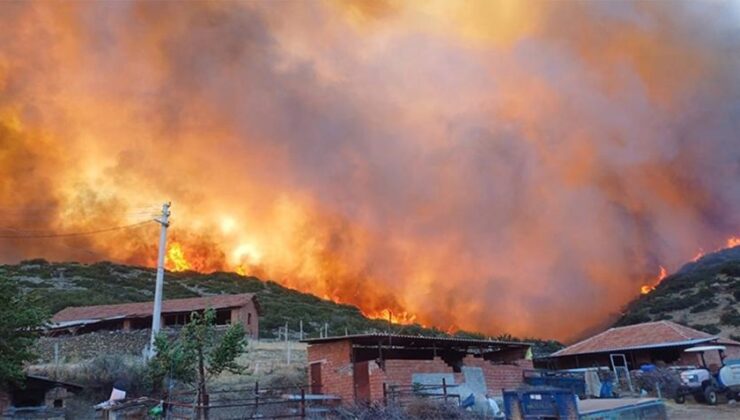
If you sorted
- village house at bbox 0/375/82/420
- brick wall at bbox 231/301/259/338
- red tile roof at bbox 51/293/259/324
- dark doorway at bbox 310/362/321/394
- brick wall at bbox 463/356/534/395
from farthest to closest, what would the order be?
1. brick wall at bbox 231/301/259/338
2. red tile roof at bbox 51/293/259/324
3. brick wall at bbox 463/356/534/395
4. dark doorway at bbox 310/362/321/394
5. village house at bbox 0/375/82/420

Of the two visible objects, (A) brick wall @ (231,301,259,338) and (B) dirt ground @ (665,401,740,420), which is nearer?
(B) dirt ground @ (665,401,740,420)

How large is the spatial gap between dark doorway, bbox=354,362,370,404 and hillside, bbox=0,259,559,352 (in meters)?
25.1

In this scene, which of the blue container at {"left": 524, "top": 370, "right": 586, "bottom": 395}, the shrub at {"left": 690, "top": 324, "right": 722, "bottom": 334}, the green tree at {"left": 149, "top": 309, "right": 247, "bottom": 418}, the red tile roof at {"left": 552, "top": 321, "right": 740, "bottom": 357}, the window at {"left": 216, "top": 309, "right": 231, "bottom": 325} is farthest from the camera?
the shrub at {"left": 690, "top": 324, "right": 722, "bottom": 334}

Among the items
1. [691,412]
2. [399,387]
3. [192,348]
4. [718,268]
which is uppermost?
[718,268]

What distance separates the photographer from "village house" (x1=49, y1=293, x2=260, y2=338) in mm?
37812

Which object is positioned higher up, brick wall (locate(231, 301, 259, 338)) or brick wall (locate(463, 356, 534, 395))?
brick wall (locate(231, 301, 259, 338))

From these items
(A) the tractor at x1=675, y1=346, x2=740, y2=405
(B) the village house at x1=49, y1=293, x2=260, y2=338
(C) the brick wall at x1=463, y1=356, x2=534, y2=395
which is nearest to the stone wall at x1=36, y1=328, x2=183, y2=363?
(B) the village house at x1=49, y1=293, x2=260, y2=338

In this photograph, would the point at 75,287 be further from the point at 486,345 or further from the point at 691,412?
the point at 691,412

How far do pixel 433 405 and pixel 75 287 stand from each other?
54.8 meters

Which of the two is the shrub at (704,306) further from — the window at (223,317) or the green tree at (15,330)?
the green tree at (15,330)

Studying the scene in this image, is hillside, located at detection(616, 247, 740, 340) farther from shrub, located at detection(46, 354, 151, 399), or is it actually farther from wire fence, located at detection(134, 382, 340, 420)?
shrub, located at detection(46, 354, 151, 399)

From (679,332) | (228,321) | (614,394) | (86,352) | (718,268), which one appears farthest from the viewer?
(718,268)

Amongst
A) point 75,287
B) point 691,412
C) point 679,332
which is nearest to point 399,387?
point 691,412

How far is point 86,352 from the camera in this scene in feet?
117
